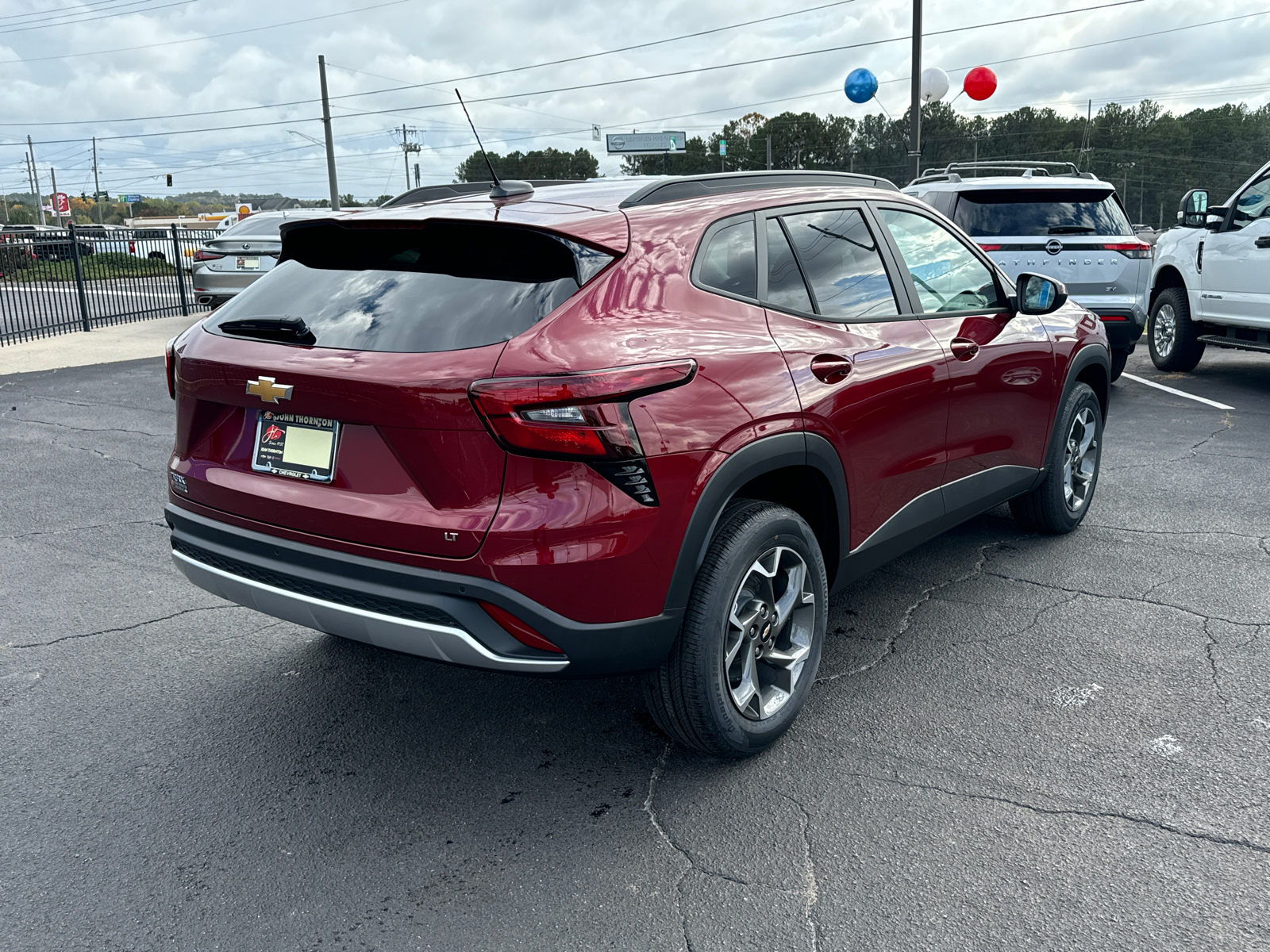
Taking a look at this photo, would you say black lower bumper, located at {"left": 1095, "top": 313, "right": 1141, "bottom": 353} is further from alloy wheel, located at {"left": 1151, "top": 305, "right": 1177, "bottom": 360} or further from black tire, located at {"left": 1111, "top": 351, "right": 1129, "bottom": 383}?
alloy wheel, located at {"left": 1151, "top": 305, "right": 1177, "bottom": 360}

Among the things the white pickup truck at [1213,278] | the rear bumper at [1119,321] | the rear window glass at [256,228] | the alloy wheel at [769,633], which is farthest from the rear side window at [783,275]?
the rear window glass at [256,228]

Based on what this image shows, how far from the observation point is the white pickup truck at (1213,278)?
9203mm

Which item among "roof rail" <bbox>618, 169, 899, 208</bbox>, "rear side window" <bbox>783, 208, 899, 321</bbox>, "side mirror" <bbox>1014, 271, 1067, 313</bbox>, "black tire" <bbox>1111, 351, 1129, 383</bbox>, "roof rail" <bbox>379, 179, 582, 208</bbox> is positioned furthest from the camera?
"black tire" <bbox>1111, 351, 1129, 383</bbox>

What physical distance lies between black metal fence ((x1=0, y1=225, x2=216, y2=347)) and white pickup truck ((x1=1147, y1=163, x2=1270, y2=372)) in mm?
12793

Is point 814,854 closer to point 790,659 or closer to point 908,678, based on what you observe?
point 790,659

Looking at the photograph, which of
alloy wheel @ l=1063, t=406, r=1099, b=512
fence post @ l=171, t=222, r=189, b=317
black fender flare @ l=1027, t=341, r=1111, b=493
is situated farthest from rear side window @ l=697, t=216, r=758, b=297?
fence post @ l=171, t=222, r=189, b=317

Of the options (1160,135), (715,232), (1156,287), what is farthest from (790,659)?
(1160,135)

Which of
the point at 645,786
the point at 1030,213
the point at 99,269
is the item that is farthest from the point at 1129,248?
the point at 99,269

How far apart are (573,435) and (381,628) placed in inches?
28.8

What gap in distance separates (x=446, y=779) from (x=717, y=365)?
4.87ft

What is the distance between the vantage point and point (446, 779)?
308cm

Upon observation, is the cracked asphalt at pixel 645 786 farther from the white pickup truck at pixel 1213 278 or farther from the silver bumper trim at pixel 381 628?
the white pickup truck at pixel 1213 278

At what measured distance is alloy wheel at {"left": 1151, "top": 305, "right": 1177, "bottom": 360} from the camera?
35.3 feet

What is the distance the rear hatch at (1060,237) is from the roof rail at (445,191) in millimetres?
6043
